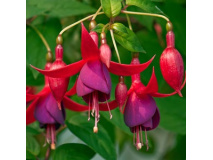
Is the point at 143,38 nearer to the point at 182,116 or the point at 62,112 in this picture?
the point at 182,116

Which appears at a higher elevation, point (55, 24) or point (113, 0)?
point (113, 0)

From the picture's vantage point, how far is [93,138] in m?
1.20

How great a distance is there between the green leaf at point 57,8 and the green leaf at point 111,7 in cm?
31

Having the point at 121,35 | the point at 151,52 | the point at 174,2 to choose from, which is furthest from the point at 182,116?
the point at 121,35

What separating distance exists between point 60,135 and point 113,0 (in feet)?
2.24

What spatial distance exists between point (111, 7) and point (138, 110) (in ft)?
0.78

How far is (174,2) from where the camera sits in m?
1.56

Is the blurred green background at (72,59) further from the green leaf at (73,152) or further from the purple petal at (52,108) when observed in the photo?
the purple petal at (52,108)

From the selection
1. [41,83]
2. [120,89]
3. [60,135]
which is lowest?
[60,135]

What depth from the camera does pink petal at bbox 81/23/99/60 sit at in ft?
2.81

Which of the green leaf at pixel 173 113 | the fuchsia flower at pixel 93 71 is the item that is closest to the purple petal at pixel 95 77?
the fuchsia flower at pixel 93 71

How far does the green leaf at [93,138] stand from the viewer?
118 centimetres

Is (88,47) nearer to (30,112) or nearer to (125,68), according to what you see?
(125,68)

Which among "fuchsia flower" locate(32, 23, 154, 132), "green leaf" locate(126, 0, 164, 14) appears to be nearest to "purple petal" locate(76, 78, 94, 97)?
"fuchsia flower" locate(32, 23, 154, 132)
